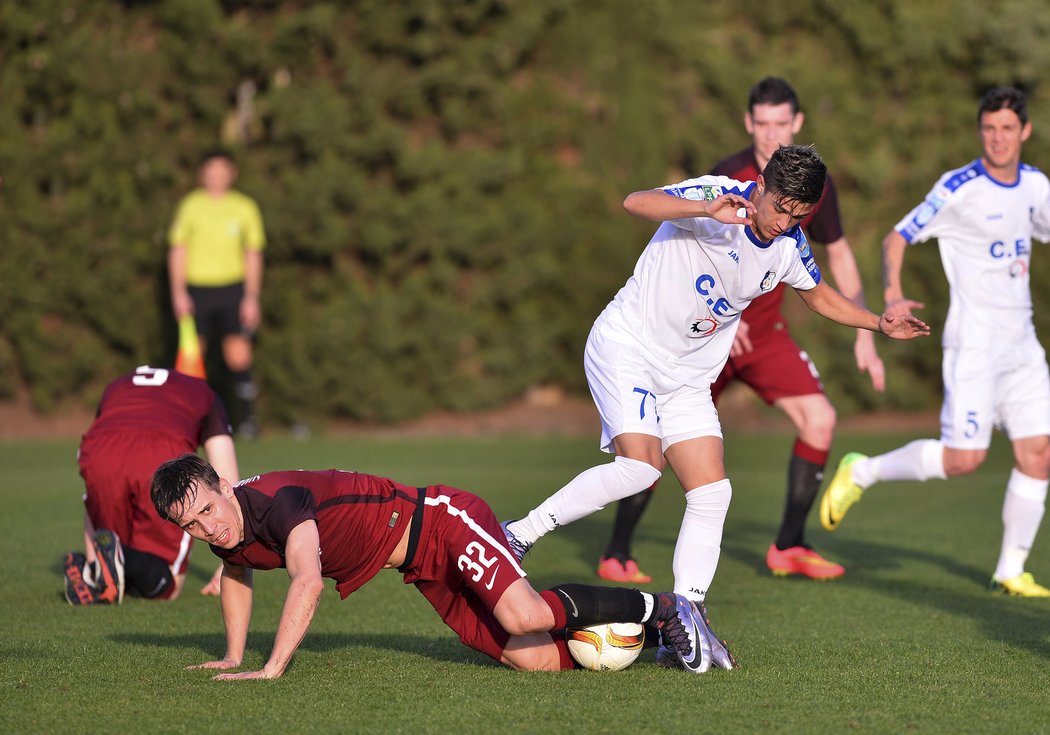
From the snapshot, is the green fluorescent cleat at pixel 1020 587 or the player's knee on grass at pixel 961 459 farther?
the player's knee on grass at pixel 961 459

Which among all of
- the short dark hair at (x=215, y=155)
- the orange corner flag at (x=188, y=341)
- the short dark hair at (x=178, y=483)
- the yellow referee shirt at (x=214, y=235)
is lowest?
the orange corner flag at (x=188, y=341)

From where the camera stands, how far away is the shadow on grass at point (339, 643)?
18.2ft

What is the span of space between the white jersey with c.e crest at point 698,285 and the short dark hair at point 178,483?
1814 millimetres

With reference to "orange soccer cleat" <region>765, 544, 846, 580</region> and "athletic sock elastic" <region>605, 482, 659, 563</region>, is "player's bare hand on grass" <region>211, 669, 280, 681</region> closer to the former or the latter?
"athletic sock elastic" <region>605, 482, 659, 563</region>

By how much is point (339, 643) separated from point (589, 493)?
1222 millimetres

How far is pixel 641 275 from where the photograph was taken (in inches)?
228

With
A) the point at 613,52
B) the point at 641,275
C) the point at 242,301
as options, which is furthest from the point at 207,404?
the point at 613,52

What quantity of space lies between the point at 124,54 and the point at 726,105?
21.6 feet

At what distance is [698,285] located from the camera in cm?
554

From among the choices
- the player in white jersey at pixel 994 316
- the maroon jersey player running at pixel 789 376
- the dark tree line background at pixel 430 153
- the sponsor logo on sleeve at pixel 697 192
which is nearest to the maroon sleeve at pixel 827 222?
the maroon jersey player running at pixel 789 376

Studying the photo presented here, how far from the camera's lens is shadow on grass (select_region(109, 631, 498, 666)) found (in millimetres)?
5547

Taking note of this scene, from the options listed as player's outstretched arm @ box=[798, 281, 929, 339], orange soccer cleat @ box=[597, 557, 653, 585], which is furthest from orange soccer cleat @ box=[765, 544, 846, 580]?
player's outstretched arm @ box=[798, 281, 929, 339]

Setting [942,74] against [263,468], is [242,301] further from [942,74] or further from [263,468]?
[942,74]

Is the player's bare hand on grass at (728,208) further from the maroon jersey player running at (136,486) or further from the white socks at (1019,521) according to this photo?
the white socks at (1019,521)
